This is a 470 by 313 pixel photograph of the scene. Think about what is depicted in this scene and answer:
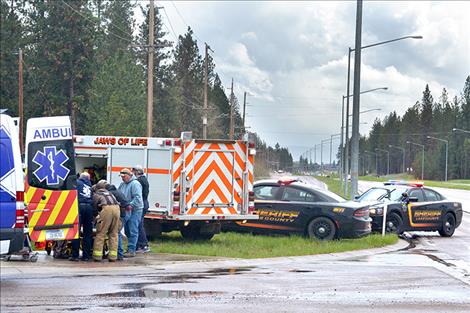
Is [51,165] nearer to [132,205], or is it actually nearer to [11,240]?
[11,240]

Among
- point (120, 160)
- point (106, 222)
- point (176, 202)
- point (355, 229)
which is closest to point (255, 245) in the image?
point (176, 202)

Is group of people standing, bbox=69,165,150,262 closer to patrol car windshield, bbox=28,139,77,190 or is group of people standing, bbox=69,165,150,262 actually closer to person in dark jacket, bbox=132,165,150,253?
person in dark jacket, bbox=132,165,150,253

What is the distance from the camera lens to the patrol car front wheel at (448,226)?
76.8 feet

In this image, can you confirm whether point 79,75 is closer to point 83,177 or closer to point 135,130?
point 135,130

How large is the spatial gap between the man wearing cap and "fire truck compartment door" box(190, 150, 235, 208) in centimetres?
206

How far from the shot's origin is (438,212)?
2317cm

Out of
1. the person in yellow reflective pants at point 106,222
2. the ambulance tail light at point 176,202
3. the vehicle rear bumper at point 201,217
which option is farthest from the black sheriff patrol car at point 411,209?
the person in yellow reflective pants at point 106,222

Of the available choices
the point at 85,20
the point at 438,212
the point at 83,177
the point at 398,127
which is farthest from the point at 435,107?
the point at 83,177

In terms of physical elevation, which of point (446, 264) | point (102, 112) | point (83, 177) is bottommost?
point (446, 264)

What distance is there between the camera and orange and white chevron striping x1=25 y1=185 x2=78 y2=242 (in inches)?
501

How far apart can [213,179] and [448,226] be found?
929 centimetres

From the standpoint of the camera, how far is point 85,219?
46.9 ft

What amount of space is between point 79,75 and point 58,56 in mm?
2147

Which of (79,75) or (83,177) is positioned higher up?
(79,75)
